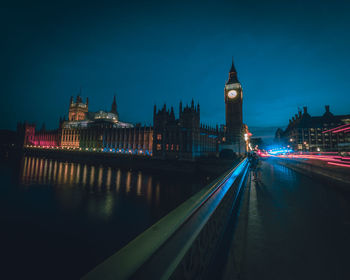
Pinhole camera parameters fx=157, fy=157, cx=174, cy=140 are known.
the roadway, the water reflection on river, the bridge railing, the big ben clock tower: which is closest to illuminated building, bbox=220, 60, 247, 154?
the big ben clock tower

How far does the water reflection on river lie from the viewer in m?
9.97

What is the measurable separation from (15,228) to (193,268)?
1943cm

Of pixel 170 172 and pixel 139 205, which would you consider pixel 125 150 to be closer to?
pixel 170 172

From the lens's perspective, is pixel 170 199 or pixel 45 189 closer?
pixel 170 199

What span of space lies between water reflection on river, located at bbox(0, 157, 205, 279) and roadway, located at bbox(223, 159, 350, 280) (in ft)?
32.8

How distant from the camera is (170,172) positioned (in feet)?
134

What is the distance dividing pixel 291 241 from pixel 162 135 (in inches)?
1836

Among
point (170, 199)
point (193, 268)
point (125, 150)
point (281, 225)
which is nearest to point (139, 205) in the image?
point (170, 199)

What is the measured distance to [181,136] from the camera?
46.6 meters

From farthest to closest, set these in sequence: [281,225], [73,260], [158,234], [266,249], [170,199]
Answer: [170,199]
[73,260]
[281,225]
[266,249]
[158,234]

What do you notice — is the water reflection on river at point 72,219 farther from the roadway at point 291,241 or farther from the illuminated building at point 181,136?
the illuminated building at point 181,136

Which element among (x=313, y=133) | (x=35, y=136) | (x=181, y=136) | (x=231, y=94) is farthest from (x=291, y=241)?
(x=35, y=136)

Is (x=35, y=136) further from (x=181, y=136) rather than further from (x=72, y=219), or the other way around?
(x=72, y=219)


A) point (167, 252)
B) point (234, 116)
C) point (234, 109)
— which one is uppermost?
point (234, 109)
